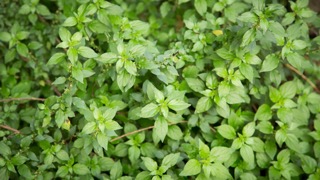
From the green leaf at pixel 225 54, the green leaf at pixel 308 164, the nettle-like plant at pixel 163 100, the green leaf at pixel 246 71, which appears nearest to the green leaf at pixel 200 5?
the nettle-like plant at pixel 163 100

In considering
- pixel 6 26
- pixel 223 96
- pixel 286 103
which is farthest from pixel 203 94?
pixel 6 26

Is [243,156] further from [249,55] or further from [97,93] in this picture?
[97,93]

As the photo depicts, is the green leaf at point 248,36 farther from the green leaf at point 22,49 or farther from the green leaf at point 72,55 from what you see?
the green leaf at point 22,49

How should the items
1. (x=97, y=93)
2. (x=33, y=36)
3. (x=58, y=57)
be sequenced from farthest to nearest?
(x=33, y=36)
(x=97, y=93)
(x=58, y=57)

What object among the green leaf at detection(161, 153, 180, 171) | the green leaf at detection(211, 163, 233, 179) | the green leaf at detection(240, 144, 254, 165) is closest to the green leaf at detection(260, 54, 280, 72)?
the green leaf at detection(240, 144, 254, 165)

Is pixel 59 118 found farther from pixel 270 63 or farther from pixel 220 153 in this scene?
pixel 270 63
